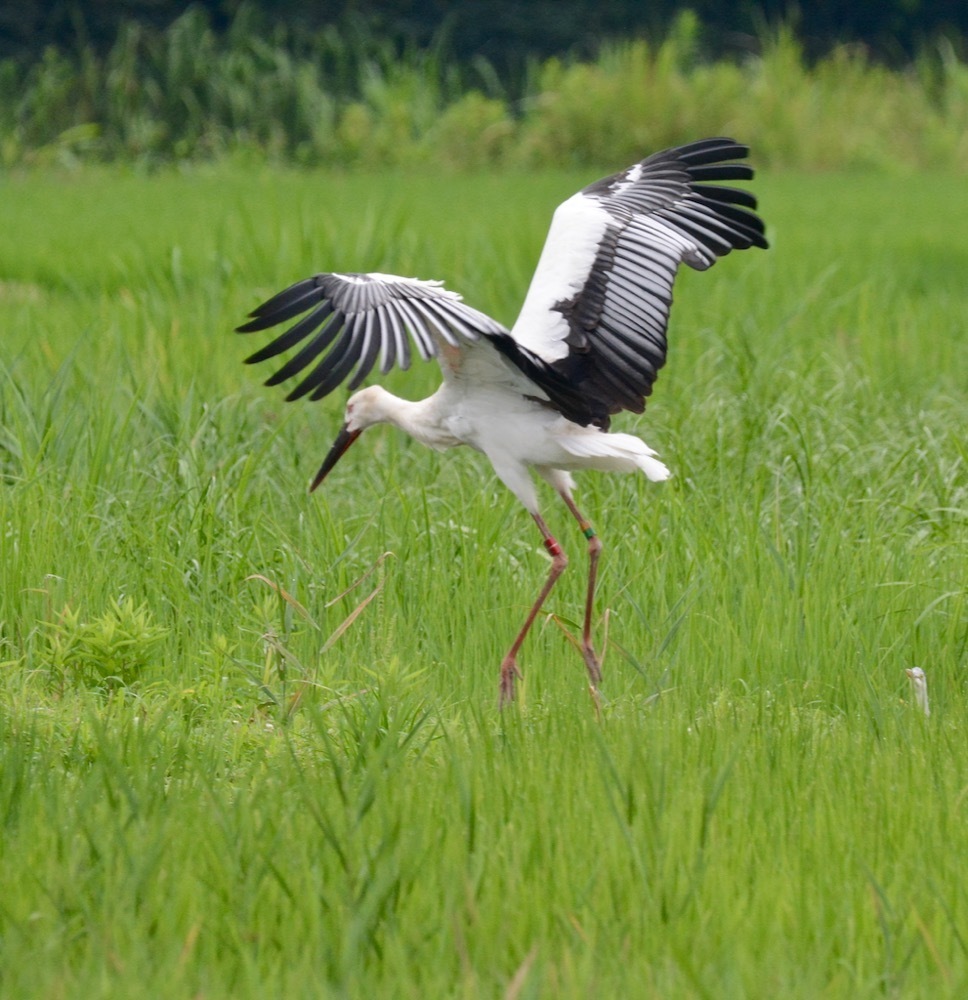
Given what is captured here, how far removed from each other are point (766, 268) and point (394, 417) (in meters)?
4.28

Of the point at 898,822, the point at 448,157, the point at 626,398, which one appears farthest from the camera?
the point at 448,157

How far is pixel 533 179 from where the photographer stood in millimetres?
13695

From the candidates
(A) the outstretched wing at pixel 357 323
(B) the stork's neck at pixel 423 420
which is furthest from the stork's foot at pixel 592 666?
(A) the outstretched wing at pixel 357 323

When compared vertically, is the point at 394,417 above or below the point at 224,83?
above

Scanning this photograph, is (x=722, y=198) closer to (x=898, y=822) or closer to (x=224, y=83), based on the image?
(x=898, y=822)

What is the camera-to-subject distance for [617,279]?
4.12 m

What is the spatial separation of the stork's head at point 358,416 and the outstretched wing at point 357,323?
905mm

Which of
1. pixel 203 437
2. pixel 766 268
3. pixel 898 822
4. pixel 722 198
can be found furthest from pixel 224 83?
pixel 898 822

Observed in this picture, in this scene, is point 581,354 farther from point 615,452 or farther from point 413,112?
point 413,112

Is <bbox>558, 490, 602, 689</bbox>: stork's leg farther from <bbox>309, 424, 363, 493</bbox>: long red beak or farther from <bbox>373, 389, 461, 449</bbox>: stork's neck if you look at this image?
<bbox>309, 424, 363, 493</bbox>: long red beak

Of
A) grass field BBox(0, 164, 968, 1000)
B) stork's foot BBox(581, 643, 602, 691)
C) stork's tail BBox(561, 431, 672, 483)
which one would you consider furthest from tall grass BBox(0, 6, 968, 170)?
stork's foot BBox(581, 643, 602, 691)

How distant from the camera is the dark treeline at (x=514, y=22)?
16562 mm

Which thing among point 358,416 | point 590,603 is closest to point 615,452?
point 590,603

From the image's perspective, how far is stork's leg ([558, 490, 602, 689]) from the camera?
3.89 metres
